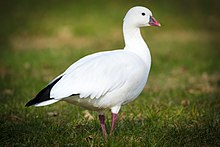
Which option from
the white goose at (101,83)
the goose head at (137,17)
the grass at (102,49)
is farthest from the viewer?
the goose head at (137,17)

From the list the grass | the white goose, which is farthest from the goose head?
the grass

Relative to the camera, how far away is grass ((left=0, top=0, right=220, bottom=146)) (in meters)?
4.97

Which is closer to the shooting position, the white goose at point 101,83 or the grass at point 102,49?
the white goose at point 101,83

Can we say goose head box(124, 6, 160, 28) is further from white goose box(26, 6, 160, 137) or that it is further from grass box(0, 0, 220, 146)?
grass box(0, 0, 220, 146)

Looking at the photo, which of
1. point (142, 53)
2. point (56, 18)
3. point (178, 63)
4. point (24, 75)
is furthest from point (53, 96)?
point (56, 18)

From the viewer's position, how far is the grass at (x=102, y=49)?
16.3 feet

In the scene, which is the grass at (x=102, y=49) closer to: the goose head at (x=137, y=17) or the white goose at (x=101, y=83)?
the white goose at (x=101, y=83)

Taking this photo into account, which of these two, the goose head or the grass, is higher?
the goose head

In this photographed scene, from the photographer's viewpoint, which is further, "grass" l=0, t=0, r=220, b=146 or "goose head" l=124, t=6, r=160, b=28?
"goose head" l=124, t=6, r=160, b=28

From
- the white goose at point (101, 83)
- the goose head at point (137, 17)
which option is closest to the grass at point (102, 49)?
the white goose at point (101, 83)

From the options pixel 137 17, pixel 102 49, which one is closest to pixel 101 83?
pixel 137 17

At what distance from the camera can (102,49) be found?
11828 mm

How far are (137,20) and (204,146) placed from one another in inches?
58.0

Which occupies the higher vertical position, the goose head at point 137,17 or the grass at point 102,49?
the goose head at point 137,17
